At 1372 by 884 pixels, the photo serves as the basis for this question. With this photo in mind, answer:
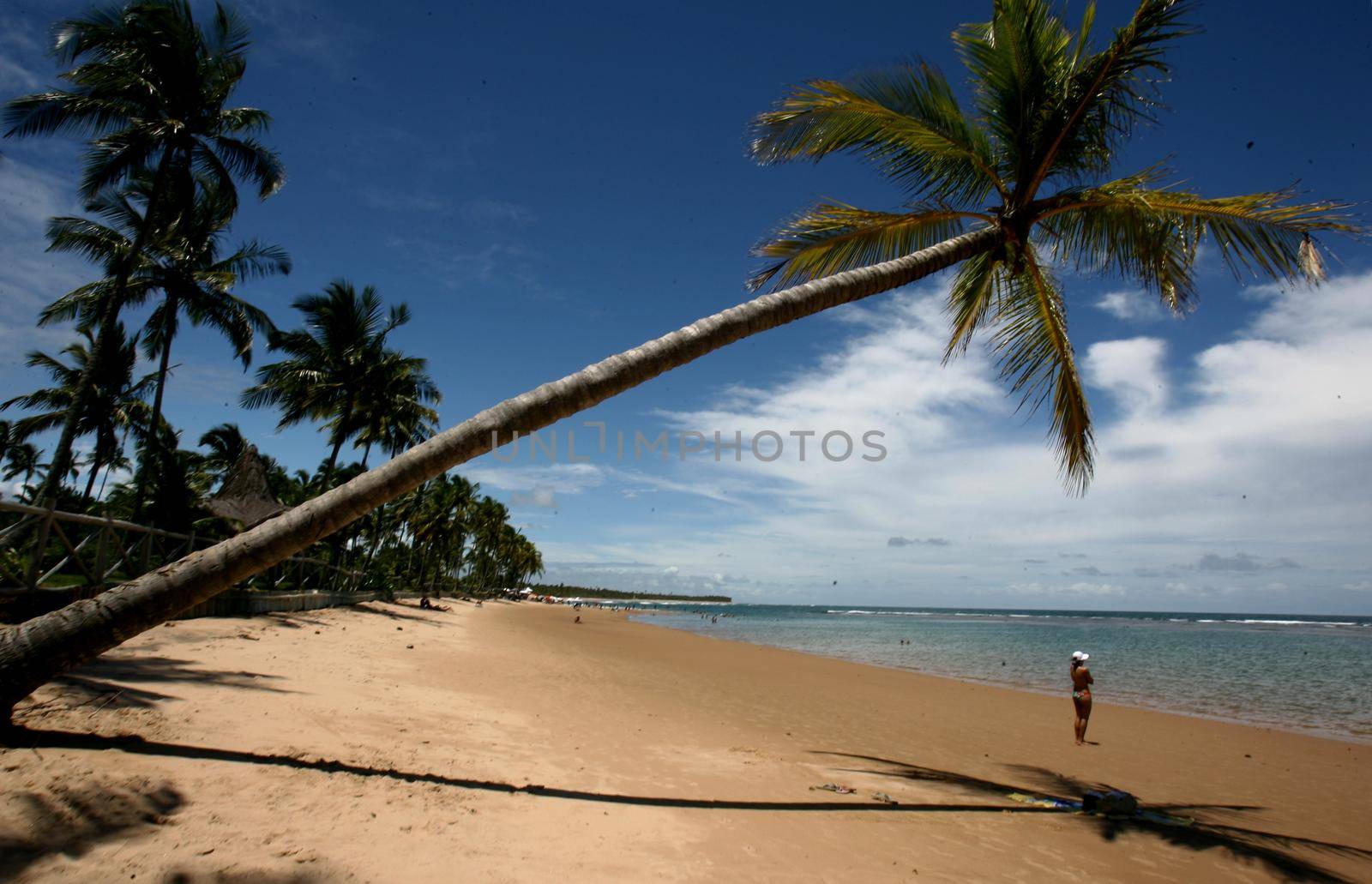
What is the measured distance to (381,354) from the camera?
24250 mm

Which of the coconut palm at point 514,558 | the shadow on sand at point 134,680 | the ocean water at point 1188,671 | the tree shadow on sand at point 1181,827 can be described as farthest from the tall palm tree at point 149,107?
the coconut palm at point 514,558

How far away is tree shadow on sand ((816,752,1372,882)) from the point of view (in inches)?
219

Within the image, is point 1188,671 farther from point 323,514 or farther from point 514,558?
point 514,558

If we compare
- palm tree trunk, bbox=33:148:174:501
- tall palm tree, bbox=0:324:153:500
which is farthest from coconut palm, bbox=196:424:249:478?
palm tree trunk, bbox=33:148:174:501

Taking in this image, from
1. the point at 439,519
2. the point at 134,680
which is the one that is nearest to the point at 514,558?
the point at 439,519

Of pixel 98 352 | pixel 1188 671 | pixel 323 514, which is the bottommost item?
pixel 1188 671

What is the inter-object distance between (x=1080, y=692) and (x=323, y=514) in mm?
10844

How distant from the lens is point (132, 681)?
588 centimetres

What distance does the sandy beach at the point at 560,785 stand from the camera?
358cm

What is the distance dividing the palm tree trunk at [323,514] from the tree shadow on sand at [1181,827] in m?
5.18

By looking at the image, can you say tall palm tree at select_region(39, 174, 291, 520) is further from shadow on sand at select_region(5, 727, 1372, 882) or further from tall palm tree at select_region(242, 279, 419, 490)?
shadow on sand at select_region(5, 727, 1372, 882)

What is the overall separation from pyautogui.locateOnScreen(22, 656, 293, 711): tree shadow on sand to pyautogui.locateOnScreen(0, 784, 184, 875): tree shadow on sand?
5.34ft

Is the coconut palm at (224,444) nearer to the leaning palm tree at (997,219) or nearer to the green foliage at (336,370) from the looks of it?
the green foliage at (336,370)

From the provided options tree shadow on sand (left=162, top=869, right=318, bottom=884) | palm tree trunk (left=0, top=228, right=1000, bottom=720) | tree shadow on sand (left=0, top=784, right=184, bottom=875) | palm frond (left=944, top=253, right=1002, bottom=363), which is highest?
palm frond (left=944, top=253, right=1002, bottom=363)
